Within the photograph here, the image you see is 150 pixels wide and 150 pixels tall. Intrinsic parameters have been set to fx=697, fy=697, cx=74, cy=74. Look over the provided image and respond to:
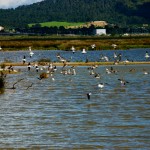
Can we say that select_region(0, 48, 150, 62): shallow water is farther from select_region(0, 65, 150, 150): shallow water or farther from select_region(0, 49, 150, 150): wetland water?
select_region(0, 65, 150, 150): shallow water

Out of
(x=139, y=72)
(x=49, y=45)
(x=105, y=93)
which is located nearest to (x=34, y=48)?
(x=49, y=45)

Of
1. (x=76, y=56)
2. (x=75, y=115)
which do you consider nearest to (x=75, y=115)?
(x=75, y=115)

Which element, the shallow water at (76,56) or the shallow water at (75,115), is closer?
the shallow water at (75,115)

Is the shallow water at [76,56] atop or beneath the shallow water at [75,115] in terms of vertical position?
atop

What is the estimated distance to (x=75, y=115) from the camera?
1298 inches

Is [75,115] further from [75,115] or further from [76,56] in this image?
[76,56]

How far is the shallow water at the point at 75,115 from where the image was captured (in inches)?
1019

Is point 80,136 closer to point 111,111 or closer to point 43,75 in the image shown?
point 111,111

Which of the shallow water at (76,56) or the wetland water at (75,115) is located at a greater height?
the shallow water at (76,56)

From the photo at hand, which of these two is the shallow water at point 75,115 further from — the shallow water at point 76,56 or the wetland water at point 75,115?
the shallow water at point 76,56

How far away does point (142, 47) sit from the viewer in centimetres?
12938

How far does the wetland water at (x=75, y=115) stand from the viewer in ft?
84.9

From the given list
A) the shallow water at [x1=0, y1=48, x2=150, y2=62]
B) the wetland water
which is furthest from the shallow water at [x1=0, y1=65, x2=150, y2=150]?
the shallow water at [x1=0, y1=48, x2=150, y2=62]

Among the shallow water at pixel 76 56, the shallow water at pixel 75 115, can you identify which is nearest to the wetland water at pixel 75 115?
the shallow water at pixel 75 115
